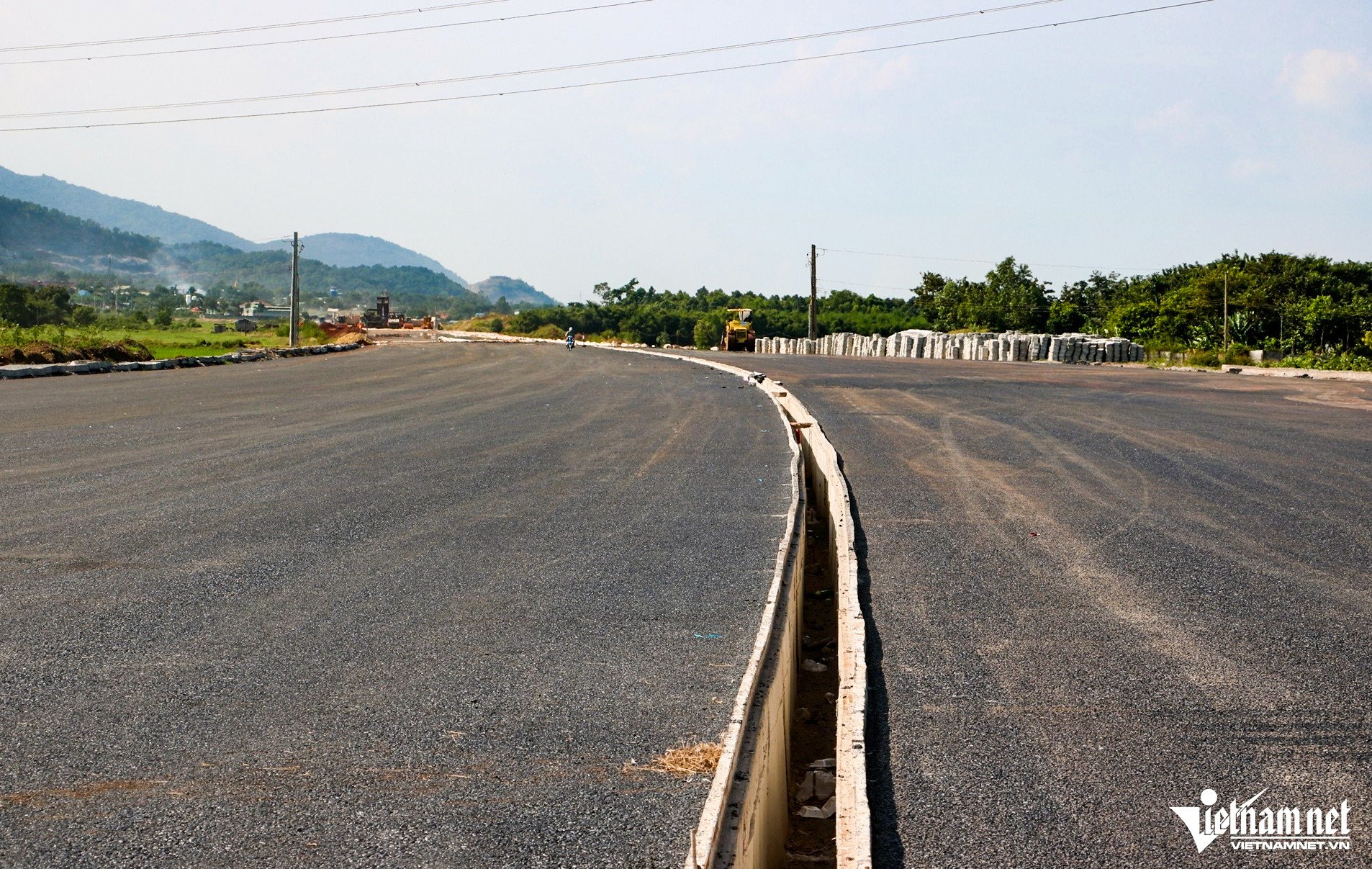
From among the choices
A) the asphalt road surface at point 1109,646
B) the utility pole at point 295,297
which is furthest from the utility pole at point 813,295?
the asphalt road surface at point 1109,646

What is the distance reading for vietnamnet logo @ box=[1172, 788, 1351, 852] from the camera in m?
3.73

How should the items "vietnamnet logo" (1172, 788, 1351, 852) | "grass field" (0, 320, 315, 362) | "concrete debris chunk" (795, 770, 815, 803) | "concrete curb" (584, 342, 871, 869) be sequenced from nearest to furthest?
"concrete curb" (584, 342, 871, 869) < "vietnamnet logo" (1172, 788, 1351, 852) < "concrete debris chunk" (795, 770, 815, 803) < "grass field" (0, 320, 315, 362)

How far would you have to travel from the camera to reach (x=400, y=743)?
14.7 ft

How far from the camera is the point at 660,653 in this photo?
5.75m

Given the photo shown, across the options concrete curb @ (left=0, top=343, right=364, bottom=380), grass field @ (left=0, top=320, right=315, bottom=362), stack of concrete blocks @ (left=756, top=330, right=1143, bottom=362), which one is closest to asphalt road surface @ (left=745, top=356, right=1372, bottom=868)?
concrete curb @ (left=0, top=343, right=364, bottom=380)

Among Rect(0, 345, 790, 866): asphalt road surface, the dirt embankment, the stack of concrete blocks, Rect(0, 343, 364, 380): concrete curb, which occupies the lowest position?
Rect(0, 345, 790, 866): asphalt road surface

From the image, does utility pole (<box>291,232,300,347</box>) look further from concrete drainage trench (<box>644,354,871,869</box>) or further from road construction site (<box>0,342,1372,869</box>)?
concrete drainage trench (<box>644,354,871,869</box>)

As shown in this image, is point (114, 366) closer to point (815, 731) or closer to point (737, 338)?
point (815, 731)

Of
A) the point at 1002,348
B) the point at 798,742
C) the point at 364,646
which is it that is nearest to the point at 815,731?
the point at 798,742

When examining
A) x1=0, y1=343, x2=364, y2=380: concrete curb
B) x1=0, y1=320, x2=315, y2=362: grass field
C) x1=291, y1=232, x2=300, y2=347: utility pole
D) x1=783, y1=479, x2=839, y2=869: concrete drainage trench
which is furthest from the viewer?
x1=291, y1=232, x2=300, y2=347: utility pole

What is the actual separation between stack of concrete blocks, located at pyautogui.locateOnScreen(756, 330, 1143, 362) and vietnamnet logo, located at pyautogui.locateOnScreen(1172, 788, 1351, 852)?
4587cm

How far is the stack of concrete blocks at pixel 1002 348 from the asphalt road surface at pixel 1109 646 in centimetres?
3784

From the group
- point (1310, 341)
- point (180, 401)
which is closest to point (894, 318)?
point (1310, 341)

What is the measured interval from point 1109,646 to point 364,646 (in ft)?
12.3
